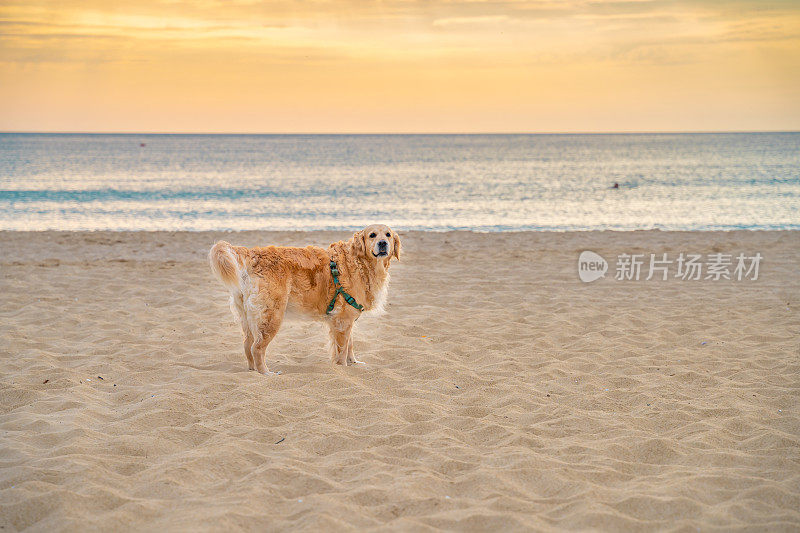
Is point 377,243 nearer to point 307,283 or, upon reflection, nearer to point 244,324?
point 307,283

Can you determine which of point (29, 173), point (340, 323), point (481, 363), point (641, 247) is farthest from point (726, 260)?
point (29, 173)

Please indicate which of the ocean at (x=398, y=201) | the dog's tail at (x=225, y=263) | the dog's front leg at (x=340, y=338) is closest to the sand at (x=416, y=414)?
the dog's front leg at (x=340, y=338)

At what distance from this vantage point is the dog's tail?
5.59 meters

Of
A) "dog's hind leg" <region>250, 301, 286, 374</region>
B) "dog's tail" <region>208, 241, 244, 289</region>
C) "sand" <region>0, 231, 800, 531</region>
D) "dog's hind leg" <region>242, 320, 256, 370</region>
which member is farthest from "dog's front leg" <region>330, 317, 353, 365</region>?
"dog's tail" <region>208, 241, 244, 289</region>

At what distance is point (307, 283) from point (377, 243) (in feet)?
2.58

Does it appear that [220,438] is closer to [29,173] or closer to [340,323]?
[340,323]

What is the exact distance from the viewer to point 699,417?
4.87m

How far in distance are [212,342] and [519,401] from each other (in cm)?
363

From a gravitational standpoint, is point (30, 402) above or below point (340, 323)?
below

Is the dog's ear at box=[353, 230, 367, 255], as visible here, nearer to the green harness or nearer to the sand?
the green harness

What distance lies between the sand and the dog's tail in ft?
3.07

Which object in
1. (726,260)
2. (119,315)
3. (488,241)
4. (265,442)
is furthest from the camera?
(488,241)

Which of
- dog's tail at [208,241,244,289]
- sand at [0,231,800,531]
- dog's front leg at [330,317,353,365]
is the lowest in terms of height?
sand at [0,231,800,531]

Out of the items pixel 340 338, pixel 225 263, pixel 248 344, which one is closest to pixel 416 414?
Result: pixel 340 338
